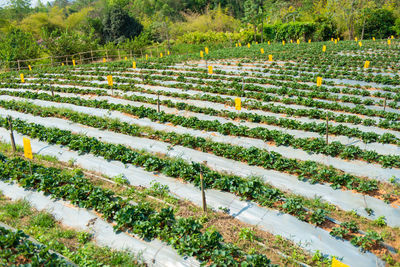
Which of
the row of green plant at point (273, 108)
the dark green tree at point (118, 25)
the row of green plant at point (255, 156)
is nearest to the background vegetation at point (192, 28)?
the dark green tree at point (118, 25)

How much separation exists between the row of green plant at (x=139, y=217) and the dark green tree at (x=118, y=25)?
34.2 meters

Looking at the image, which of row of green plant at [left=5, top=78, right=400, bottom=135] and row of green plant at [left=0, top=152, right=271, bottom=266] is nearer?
row of green plant at [left=0, top=152, right=271, bottom=266]

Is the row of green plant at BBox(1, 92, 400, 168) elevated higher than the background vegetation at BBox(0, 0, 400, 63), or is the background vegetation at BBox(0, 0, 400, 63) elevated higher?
the background vegetation at BBox(0, 0, 400, 63)

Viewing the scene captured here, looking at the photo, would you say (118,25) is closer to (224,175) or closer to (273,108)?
(273,108)

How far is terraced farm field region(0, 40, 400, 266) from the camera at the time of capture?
5.23 meters

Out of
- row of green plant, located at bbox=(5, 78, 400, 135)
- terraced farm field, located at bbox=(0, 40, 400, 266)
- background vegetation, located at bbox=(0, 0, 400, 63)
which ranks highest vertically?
background vegetation, located at bbox=(0, 0, 400, 63)

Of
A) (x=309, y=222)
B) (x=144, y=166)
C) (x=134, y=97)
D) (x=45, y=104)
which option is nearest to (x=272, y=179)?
(x=309, y=222)

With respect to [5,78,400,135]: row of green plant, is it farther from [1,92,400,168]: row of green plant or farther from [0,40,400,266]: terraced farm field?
[1,92,400,168]: row of green plant

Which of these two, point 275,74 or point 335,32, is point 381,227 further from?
point 335,32

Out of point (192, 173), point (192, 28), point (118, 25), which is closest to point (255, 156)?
point (192, 173)

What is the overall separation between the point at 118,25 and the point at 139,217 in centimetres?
3691

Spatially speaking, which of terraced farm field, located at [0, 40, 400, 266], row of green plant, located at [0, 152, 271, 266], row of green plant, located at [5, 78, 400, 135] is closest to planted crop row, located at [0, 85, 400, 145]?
terraced farm field, located at [0, 40, 400, 266]

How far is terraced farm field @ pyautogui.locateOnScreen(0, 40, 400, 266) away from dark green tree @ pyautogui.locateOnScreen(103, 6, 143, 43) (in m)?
26.4

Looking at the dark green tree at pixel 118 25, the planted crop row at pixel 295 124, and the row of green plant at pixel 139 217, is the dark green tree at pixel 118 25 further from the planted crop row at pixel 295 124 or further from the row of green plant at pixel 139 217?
the row of green plant at pixel 139 217
